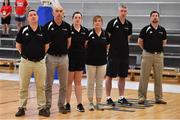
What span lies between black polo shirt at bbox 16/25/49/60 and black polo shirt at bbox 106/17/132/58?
70.6 inches

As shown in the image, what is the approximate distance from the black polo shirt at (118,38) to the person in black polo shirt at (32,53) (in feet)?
5.79

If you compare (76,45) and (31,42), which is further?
(76,45)

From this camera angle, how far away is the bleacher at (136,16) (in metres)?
14.1

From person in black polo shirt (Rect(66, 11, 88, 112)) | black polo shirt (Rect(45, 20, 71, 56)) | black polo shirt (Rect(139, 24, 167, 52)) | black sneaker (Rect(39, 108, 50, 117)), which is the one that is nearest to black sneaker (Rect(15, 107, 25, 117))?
black sneaker (Rect(39, 108, 50, 117))

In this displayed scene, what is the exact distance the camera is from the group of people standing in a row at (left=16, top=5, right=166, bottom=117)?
6754mm

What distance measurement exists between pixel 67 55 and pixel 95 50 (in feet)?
1.91

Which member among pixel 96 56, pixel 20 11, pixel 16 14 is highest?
pixel 20 11

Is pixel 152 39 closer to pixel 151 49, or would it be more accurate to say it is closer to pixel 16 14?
pixel 151 49

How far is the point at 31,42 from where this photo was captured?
6.70 meters

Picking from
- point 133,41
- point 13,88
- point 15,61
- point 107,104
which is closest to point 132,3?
point 133,41

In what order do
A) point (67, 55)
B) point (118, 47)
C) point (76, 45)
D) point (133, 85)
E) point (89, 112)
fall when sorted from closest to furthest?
point (67, 55) → point (76, 45) → point (89, 112) → point (118, 47) → point (133, 85)

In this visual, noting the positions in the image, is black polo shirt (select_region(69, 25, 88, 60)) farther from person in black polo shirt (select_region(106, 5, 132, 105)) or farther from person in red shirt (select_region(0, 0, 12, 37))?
person in red shirt (select_region(0, 0, 12, 37))

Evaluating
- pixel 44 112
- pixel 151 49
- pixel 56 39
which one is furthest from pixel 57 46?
pixel 151 49

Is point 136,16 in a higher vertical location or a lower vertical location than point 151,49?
Answer: higher
